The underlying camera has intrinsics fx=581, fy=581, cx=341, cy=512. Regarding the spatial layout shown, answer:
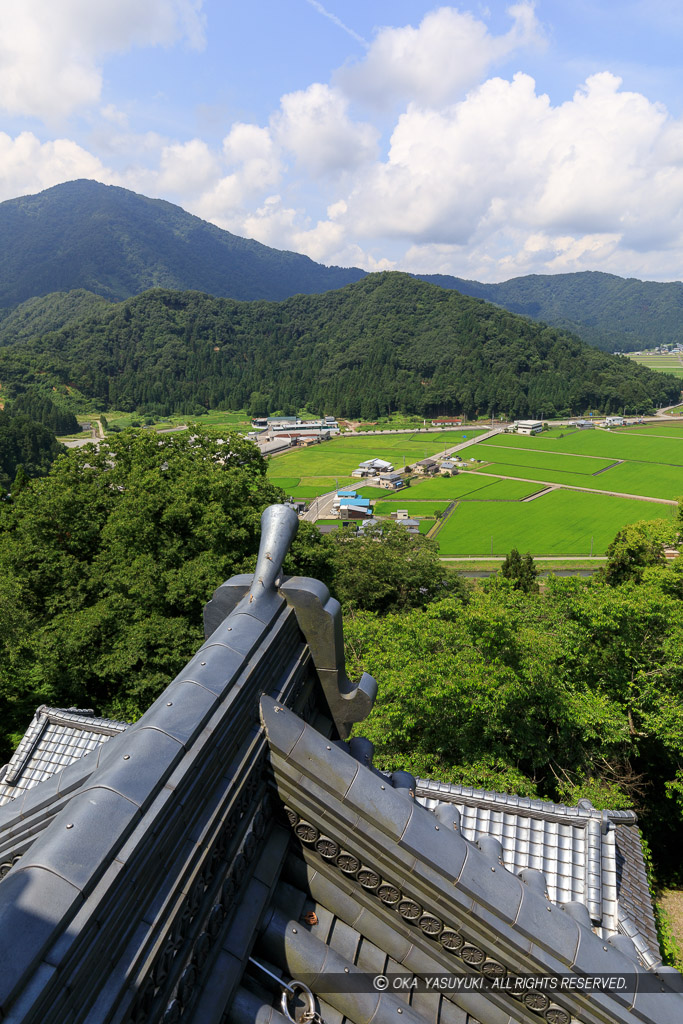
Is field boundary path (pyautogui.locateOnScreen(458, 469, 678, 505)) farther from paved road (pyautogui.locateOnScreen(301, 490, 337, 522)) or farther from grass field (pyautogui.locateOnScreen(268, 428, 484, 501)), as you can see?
paved road (pyautogui.locateOnScreen(301, 490, 337, 522))

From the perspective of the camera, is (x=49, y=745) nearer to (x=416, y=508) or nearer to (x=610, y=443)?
(x=416, y=508)

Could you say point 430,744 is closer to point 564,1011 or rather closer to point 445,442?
point 564,1011

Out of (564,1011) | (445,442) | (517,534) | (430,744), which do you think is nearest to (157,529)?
(430,744)

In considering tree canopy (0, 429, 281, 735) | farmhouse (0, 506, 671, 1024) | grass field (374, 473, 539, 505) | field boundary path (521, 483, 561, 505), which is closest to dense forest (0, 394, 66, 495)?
grass field (374, 473, 539, 505)

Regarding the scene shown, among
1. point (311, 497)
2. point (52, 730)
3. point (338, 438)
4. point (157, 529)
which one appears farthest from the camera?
point (338, 438)

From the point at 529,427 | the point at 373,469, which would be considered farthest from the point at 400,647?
the point at 529,427

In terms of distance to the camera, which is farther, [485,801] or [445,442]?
[445,442]

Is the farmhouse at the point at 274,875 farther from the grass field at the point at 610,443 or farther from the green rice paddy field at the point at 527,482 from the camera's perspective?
the grass field at the point at 610,443
